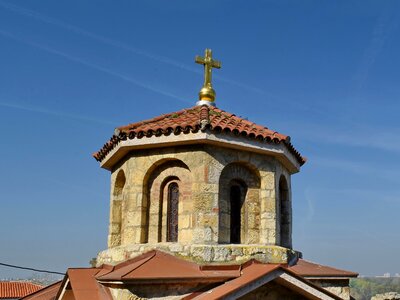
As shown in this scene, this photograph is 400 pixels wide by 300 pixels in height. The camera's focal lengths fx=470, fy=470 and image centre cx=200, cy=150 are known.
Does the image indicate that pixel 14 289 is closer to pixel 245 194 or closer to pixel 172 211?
pixel 172 211

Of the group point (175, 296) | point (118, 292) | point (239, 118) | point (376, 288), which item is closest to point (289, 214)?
point (239, 118)

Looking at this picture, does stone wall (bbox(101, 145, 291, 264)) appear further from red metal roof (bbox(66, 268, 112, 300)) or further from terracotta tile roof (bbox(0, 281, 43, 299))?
terracotta tile roof (bbox(0, 281, 43, 299))

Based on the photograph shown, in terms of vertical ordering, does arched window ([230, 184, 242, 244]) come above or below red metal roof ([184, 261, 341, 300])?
above

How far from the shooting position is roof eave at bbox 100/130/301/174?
26.2ft

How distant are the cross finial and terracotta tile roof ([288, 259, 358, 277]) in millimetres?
3728

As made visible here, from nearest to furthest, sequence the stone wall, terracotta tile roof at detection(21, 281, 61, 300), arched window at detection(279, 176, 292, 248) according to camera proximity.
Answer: the stone wall < terracotta tile roof at detection(21, 281, 61, 300) < arched window at detection(279, 176, 292, 248)

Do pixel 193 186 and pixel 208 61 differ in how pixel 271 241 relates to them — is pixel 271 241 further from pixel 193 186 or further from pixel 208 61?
pixel 208 61

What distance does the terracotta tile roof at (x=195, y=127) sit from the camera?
8016mm

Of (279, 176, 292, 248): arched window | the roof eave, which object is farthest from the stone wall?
(279, 176, 292, 248): arched window

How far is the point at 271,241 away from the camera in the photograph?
28.2 feet

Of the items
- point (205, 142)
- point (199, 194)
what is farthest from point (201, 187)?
point (205, 142)

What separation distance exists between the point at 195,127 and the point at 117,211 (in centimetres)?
299

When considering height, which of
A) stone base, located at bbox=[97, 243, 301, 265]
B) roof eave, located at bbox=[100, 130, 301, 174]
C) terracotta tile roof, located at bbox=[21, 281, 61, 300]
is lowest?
terracotta tile roof, located at bbox=[21, 281, 61, 300]

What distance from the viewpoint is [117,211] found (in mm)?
9797
